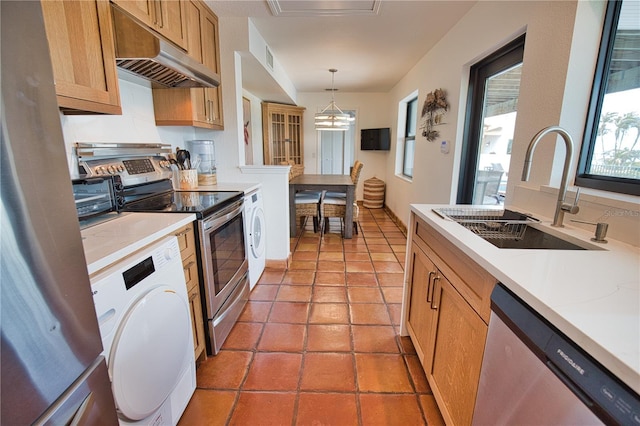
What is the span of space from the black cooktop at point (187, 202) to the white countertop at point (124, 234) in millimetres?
80

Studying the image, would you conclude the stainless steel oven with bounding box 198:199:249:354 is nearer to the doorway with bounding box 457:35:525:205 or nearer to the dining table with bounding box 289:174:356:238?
the dining table with bounding box 289:174:356:238

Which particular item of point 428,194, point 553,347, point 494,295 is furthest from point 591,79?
point 428,194

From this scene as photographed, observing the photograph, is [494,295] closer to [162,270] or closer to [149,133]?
[162,270]

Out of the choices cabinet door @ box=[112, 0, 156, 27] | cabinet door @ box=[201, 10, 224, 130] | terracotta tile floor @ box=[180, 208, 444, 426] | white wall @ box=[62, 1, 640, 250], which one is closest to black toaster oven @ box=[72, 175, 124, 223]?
white wall @ box=[62, 1, 640, 250]

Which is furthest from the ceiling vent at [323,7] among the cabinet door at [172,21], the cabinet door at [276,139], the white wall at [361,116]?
the white wall at [361,116]

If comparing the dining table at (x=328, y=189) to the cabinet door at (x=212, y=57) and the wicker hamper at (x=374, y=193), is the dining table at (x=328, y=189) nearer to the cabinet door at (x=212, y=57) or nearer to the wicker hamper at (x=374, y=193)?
the cabinet door at (x=212, y=57)

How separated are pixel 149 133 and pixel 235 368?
178cm

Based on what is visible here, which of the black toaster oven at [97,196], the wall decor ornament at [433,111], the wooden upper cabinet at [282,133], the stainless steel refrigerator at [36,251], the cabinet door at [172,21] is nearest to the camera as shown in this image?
the stainless steel refrigerator at [36,251]

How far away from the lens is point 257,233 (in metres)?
2.56

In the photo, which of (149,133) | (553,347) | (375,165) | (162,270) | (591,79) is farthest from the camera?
(375,165)

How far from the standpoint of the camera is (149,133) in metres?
2.14

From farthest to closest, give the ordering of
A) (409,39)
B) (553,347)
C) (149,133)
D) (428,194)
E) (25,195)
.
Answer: (428,194) < (409,39) < (149,133) < (553,347) < (25,195)

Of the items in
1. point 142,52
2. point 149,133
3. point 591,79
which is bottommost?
point 149,133

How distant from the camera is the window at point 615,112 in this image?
1190mm
